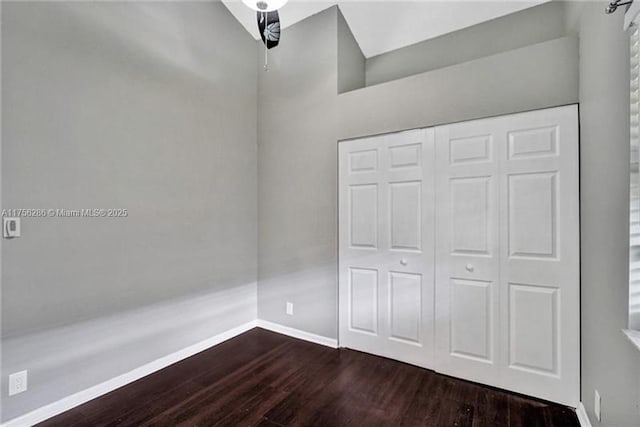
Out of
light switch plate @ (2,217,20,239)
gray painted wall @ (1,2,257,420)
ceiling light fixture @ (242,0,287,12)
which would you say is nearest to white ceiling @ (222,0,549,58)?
gray painted wall @ (1,2,257,420)

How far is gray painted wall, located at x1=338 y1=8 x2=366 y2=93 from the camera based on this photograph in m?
3.10

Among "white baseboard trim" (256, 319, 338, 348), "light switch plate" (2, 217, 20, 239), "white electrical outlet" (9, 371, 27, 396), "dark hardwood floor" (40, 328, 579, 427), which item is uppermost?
"light switch plate" (2, 217, 20, 239)

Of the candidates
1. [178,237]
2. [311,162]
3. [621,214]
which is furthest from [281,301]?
[621,214]

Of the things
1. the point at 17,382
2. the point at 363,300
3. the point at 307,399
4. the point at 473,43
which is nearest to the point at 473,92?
the point at 473,43

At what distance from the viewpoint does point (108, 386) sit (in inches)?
90.4

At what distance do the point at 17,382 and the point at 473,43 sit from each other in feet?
14.5

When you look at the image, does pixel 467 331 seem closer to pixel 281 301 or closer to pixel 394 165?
pixel 394 165

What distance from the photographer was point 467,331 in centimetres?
236

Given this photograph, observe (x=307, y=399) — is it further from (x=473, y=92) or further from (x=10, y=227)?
(x=473, y=92)

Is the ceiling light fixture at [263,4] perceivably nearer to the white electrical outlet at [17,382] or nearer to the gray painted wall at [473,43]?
the gray painted wall at [473,43]

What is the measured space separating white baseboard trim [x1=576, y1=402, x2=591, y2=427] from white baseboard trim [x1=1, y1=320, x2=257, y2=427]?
289 centimetres

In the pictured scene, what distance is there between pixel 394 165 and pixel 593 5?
1.50m

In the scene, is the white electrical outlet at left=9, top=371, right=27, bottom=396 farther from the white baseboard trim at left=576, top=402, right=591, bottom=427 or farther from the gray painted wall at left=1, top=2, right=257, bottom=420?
the white baseboard trim at left=576, top=402, right=591, bottom=427

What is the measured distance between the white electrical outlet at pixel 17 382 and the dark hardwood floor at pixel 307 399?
0.27m
